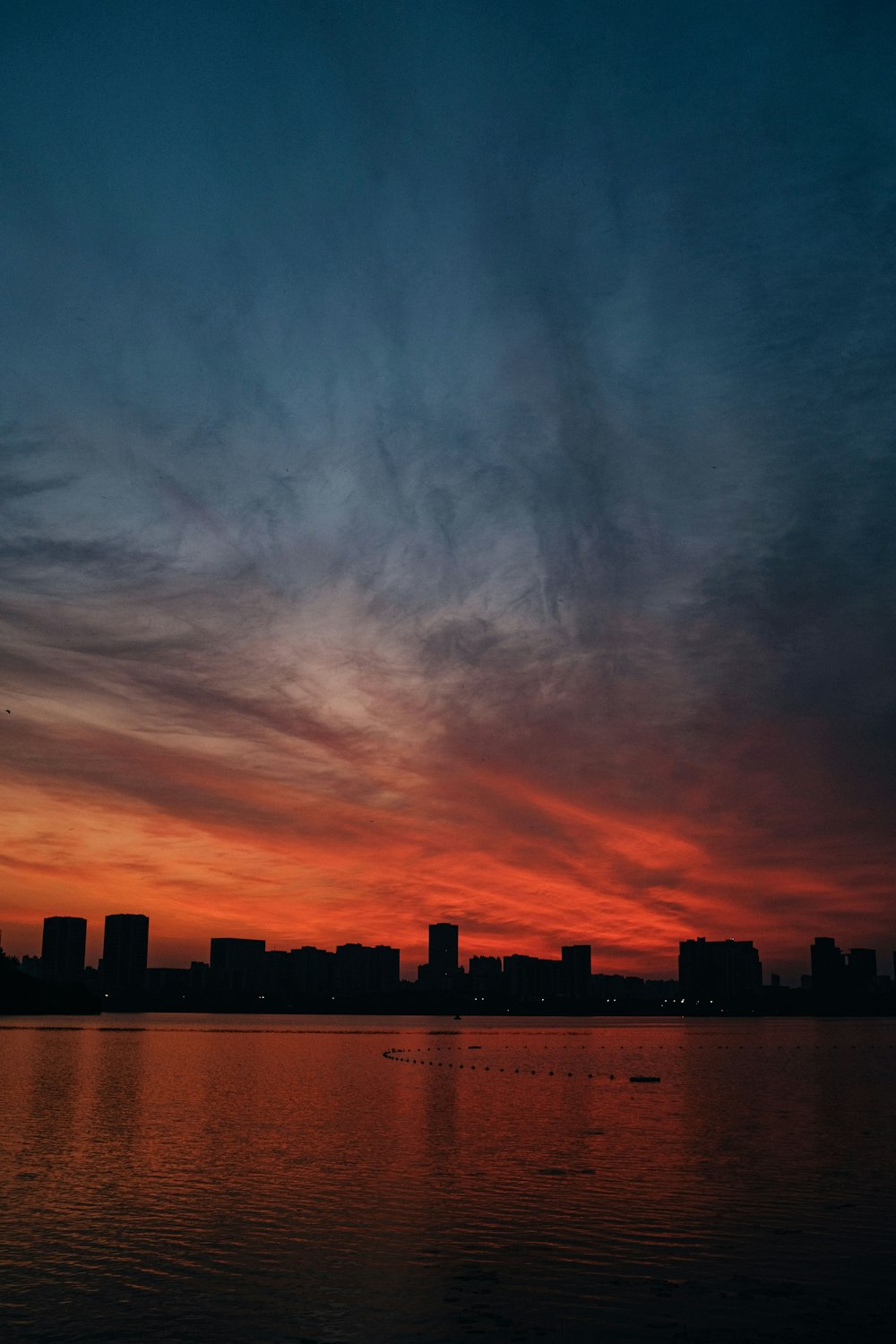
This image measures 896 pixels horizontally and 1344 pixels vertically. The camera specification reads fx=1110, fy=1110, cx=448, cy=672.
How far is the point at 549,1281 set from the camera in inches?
1495

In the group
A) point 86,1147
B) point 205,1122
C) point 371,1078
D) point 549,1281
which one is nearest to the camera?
point 549,1281

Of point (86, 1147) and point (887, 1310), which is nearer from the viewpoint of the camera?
point (887, 1310)

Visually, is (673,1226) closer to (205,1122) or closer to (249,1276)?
(249,1276)

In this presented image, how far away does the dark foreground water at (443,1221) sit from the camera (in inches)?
1334

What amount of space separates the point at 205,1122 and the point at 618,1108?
38.5 metres

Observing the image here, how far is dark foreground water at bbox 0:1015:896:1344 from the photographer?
33875 mm

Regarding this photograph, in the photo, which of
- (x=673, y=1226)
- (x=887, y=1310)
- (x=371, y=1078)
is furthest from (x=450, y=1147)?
(x=371, y=1078)

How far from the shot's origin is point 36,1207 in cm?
5019

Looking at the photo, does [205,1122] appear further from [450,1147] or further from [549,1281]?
[549,1281]

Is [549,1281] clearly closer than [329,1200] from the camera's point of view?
Yes

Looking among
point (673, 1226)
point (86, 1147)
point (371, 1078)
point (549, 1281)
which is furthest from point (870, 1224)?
point (371, 1078)

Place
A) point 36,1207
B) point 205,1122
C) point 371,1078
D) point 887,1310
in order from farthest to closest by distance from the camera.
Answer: point 371,1078 < point 205,1122 < point 36,1207 < point 887,1310

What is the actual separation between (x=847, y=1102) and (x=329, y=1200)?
72155 mm

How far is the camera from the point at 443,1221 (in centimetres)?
4819
